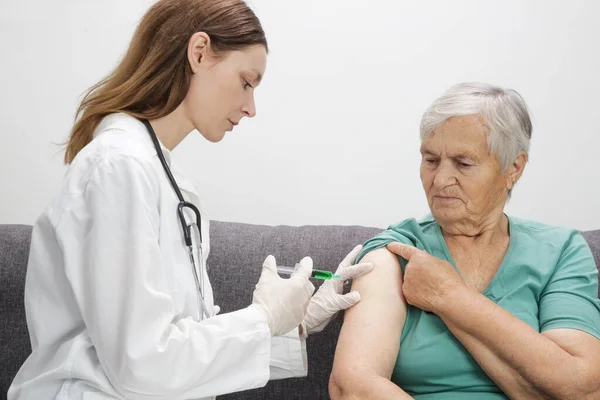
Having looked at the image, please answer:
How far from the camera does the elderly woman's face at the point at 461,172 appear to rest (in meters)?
1.57

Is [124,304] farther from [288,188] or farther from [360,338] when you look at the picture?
[288,188]

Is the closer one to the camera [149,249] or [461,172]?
[149,249]

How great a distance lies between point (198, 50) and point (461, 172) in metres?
0.68

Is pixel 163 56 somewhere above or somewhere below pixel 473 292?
above

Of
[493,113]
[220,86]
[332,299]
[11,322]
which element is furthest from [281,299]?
[11,322]

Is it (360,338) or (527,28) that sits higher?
(527,28)

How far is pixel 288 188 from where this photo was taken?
2.45 meters

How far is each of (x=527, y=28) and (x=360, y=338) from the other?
4.90 feet

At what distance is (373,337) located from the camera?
1454 mm

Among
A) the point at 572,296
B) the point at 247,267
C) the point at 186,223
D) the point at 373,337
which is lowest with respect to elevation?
the point at 247,267

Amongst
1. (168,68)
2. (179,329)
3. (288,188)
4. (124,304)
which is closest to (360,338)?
(179,329)

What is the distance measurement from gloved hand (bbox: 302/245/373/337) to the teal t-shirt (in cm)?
9

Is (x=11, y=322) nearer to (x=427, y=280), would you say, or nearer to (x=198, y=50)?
(x=198, y=50)

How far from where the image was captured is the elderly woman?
1406 millimetres
